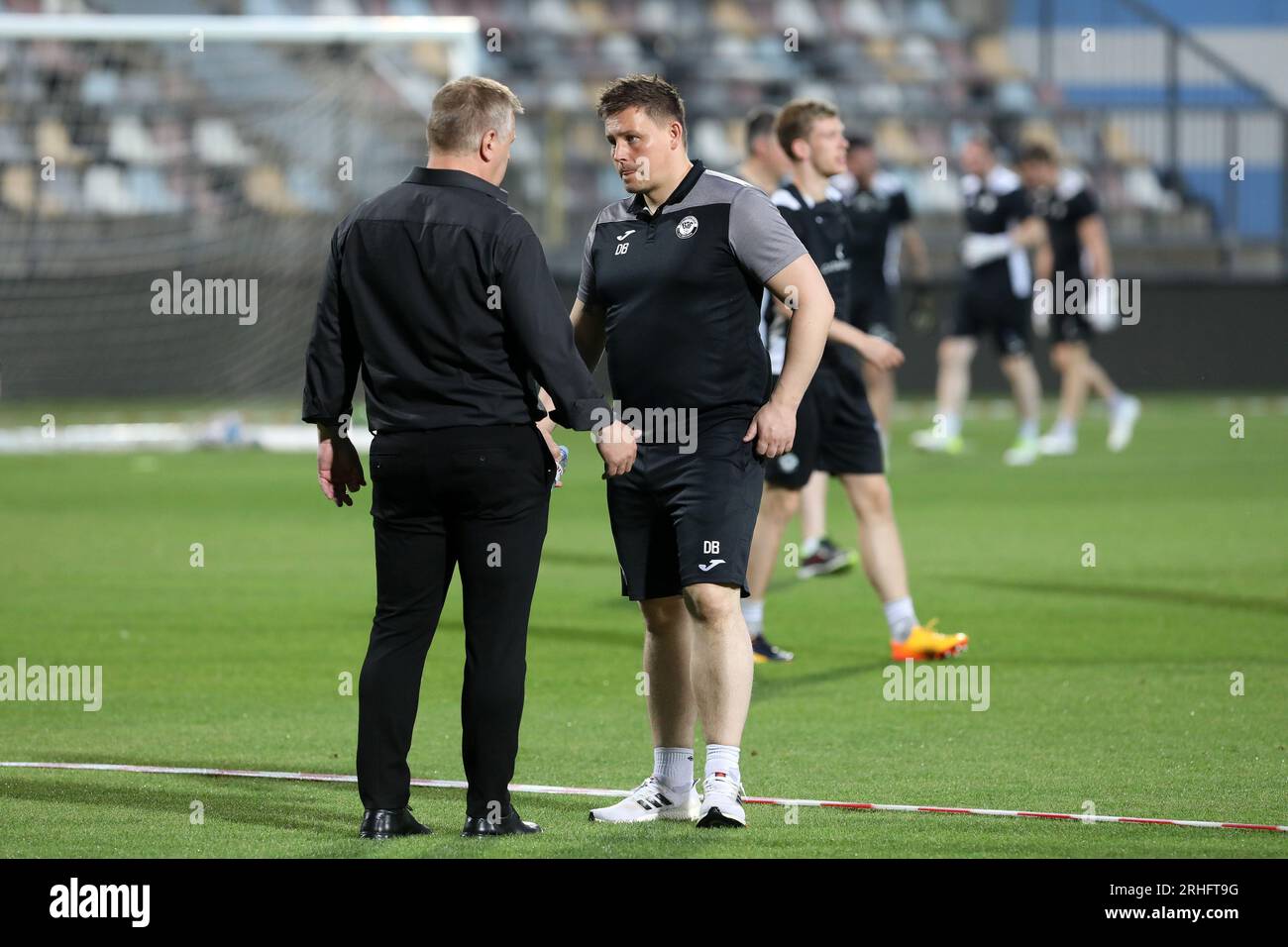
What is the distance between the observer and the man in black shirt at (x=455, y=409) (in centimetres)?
550

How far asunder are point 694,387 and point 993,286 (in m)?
13.5

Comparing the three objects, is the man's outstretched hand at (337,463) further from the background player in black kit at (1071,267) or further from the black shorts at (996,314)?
the background player in black kit at (1071,267)

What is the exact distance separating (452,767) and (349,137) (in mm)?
17964

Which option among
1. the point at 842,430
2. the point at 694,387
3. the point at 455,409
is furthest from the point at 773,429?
the point at 842,430

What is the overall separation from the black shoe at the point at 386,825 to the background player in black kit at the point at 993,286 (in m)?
13.6

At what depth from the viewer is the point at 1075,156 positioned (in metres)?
30.6

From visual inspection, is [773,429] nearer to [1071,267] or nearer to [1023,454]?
[1023,454]

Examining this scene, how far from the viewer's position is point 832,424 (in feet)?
30.2

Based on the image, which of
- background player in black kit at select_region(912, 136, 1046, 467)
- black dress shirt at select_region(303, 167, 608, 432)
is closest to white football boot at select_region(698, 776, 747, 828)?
black dress shirt at select_region(303, 167, 608, 432)

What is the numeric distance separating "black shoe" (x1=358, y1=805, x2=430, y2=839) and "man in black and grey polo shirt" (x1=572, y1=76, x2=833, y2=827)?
0.60 meters

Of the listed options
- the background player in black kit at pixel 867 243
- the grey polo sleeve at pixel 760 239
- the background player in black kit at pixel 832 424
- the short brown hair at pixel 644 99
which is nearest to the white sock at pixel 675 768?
the grey polo sleeve at pixel 760 239

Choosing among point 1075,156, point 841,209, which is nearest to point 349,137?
point 1075,156

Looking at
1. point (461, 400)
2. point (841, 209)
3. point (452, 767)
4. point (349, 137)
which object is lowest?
point (452, 767)
